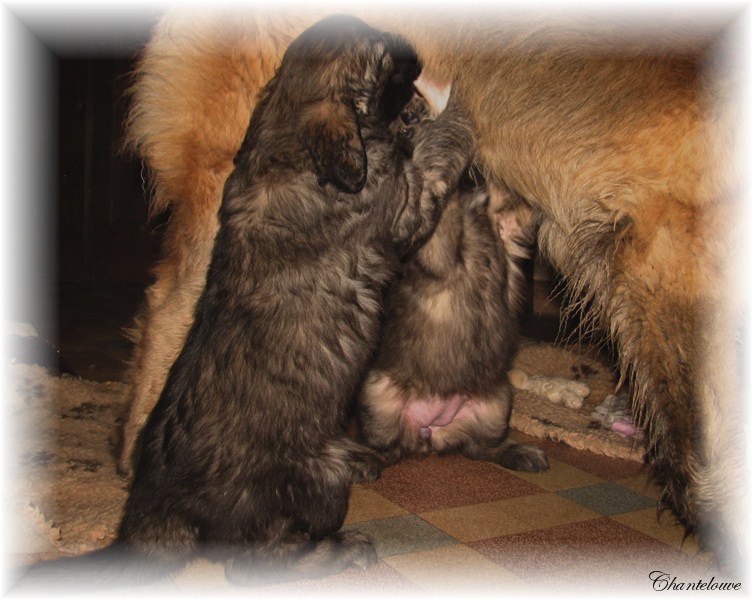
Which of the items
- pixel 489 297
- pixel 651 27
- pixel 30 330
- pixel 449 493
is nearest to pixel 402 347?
pixel 489 297

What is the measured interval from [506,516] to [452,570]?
470mm

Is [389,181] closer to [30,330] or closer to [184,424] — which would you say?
[184,424]

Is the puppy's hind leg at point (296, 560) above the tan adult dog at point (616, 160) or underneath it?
underneath

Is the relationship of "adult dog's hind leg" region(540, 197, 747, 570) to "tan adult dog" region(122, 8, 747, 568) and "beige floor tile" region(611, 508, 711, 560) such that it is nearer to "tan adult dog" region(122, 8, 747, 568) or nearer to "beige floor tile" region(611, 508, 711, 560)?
"tan adult dog" region(122, 8, 747, 568)

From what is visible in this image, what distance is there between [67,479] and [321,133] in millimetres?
1553

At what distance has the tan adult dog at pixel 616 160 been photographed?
2.03 m

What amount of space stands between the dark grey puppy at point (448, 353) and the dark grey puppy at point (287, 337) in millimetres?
503

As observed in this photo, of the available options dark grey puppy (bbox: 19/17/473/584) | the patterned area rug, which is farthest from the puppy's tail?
the patterned area rug

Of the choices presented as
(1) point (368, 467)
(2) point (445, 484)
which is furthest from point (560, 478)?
(1) point (368, 467)

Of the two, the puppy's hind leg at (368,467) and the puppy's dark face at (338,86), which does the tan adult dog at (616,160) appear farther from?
the puppy's hind leg at (368,467)

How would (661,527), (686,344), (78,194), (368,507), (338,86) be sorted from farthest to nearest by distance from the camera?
1. (78,194)
2. (368,507)
3. (661,527)
4. (338,86)
5. (686,344)

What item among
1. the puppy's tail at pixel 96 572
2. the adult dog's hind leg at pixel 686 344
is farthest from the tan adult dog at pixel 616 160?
the puppy's tail at pixel 96 572

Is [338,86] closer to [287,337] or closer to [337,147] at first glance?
[337,147]

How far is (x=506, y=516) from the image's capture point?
8.54ft
